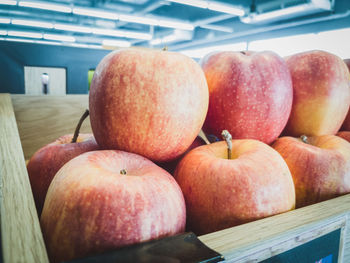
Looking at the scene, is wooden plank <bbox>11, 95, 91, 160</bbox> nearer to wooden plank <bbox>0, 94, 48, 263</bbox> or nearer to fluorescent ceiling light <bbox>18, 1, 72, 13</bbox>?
wooden plank <bbox>0, 94, 48, 263</bbox>

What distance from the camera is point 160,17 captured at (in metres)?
9.07

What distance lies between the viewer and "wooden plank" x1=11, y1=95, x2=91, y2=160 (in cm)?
90

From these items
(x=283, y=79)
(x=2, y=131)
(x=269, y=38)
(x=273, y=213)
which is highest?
(x=269, y=38)

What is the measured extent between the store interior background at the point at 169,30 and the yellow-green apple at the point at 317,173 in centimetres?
132

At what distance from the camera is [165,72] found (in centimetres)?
56

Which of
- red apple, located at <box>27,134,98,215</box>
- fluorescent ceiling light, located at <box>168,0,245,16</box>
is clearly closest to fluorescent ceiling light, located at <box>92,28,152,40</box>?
fluorescent ceiling light, located at <box>168,0,245,16</box>

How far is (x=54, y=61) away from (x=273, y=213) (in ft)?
5.47

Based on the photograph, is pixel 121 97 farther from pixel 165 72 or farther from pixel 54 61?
pixel 54 61

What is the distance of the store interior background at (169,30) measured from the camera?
1.75m

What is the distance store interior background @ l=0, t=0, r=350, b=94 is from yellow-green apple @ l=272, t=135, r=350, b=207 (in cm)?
132

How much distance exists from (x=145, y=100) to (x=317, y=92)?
1.72 feet

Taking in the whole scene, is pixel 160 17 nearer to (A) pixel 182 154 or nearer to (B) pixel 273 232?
(A) pixel 182 154

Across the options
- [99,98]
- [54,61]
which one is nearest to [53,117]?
[99,98]

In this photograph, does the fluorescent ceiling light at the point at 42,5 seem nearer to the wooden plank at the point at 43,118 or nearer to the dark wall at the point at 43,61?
the dark wall at the point at 43,61
